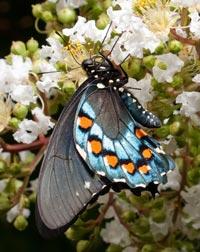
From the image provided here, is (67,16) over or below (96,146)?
over

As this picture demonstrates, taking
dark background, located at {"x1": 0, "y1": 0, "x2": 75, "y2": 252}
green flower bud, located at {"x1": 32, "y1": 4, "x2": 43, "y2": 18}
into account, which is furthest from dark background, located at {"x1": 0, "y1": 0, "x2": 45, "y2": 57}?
green flower bud, located at {"x1": 32, "y1": 4, "x2": 43, "y2": 18}

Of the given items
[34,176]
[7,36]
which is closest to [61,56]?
[34,176]

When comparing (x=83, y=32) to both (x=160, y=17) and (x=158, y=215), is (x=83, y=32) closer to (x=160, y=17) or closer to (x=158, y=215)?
(x=160, y=17)

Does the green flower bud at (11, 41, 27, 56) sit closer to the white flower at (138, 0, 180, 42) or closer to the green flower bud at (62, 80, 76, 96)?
the green flower bud at (62, 80, 76, 96)

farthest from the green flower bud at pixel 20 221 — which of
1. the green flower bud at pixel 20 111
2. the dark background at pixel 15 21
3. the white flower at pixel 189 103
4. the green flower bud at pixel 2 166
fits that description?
the dark background at pixel 15 21

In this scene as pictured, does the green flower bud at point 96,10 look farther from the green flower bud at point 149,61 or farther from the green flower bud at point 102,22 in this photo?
the green flower bud at point 149,61

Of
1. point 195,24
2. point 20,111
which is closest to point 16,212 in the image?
point 20,111
